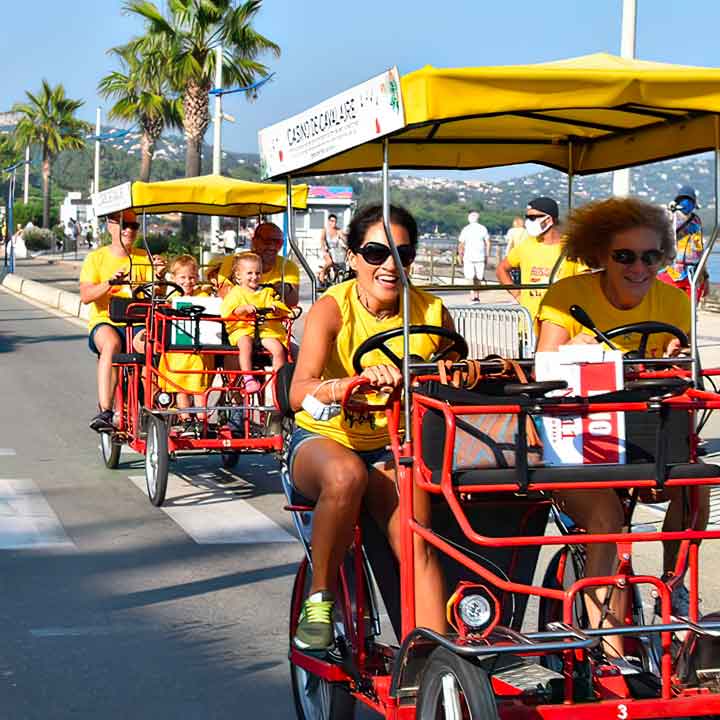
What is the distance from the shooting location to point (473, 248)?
900 inches

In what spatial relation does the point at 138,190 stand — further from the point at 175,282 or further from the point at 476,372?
the point at 476,372

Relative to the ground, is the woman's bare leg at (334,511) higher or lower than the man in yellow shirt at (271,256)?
lower

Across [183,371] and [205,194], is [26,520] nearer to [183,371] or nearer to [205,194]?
[183,371]

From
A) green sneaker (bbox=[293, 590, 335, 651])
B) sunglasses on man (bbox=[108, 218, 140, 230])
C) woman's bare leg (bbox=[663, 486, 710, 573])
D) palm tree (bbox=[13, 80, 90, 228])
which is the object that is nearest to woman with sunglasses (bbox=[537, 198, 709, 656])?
woman's bare leg (bbox=[663, 486, 710, 573])

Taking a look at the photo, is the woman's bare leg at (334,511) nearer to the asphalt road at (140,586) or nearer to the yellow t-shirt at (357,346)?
the yellow t-shirt at (357,346)

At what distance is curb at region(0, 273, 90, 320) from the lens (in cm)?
2905

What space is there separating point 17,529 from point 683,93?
5547 millimetres

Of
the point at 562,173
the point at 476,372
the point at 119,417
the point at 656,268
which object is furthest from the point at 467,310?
the point at 476,372

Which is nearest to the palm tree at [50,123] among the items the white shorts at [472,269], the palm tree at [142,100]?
the palm tree at [142,100]

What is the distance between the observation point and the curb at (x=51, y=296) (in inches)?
1144

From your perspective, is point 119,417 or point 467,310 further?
point 119,417

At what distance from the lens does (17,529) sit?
28.2 feet

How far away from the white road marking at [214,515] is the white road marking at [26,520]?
2.52ft

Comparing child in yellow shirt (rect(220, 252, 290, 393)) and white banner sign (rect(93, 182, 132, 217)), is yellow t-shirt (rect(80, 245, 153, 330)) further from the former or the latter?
child in yellow shirt (rect(220, 252, 290, 393))
